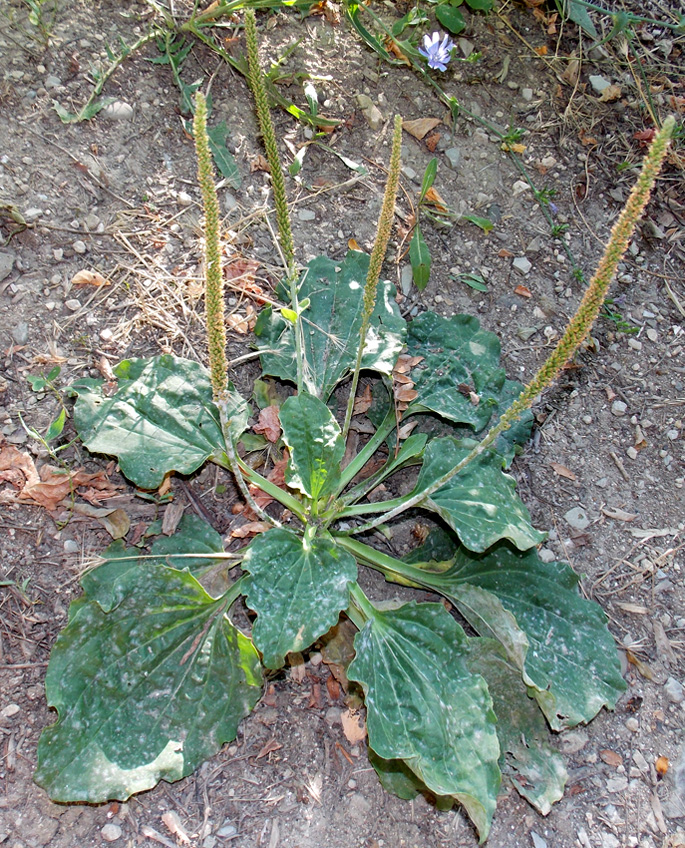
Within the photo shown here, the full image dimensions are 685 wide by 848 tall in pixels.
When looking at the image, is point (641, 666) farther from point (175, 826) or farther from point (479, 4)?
point (479, 4)

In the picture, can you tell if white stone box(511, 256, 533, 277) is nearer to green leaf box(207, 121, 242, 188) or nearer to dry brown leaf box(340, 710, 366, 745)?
green leaf box(207, 121, 242, 188)

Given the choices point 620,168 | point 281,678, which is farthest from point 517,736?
point 620,168

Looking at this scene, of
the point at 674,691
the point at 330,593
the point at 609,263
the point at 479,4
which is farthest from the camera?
the point at 479,4

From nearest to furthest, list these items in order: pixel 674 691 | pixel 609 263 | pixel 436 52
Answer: pixel 609 263, pixel 674 691, pixel 436 52

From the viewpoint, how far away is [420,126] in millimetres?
3951

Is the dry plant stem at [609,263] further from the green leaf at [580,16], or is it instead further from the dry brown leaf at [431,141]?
the green leaf at [580,16]

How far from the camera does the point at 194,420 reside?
115 inches

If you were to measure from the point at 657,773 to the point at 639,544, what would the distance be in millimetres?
947

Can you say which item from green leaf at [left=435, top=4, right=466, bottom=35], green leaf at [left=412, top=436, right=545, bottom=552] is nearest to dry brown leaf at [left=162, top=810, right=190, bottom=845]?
green leaf at [left=412, top=436, right=545, bottom=552]

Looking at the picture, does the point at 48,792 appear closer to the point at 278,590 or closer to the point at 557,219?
the point at 278,590

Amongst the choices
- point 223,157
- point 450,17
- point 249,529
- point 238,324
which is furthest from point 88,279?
point 450,17

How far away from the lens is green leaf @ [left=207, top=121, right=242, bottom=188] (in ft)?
11.8

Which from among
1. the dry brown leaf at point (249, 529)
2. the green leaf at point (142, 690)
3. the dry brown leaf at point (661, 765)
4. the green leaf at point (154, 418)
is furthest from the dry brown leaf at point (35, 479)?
the dry brown leaf at point (661, 765)

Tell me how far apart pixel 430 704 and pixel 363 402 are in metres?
1.44
